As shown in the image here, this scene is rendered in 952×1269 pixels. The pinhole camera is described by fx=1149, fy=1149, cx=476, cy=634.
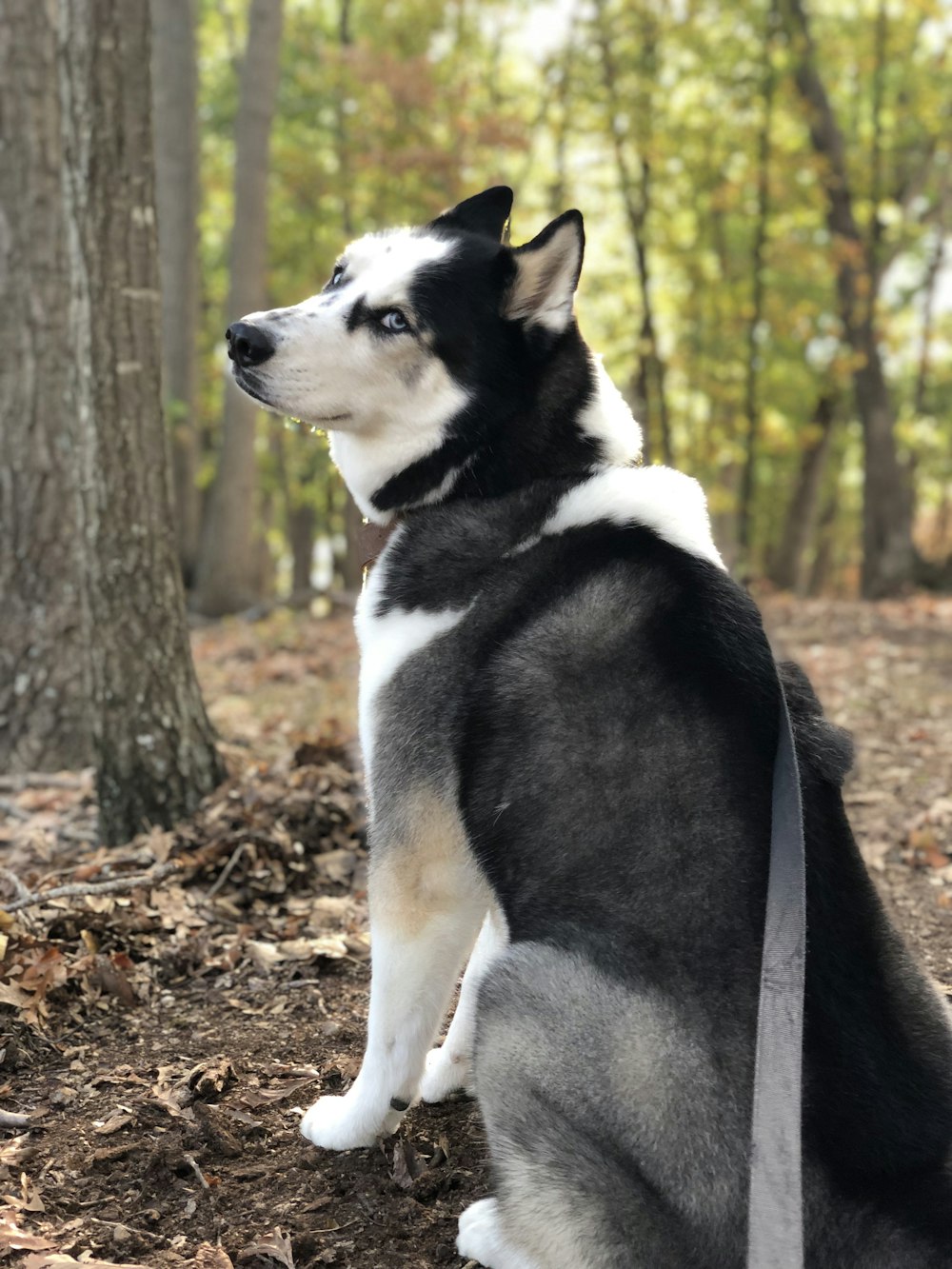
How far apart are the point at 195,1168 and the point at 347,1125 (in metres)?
0.39

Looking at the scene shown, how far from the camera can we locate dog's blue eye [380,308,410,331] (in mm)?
3088

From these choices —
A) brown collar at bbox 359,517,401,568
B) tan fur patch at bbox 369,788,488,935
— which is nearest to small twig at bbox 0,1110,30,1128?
tan fur patch at bbox 369,788,488,935

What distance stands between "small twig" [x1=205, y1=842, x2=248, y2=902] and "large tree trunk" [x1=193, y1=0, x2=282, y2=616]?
928 centimetres

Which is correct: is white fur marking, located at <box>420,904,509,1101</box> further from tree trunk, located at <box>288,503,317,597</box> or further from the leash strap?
tree trunk, located at <box>288,503,317,597</box>

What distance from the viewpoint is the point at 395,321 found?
310 cm

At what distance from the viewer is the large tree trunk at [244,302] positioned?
44.3 ft

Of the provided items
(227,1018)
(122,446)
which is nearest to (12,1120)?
(227,1018)

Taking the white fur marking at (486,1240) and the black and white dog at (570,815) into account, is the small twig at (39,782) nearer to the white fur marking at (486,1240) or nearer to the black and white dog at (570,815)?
the black and white dog at (570,815)

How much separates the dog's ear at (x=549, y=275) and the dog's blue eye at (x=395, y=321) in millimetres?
270

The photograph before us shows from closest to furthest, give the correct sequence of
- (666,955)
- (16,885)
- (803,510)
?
(666,955)
(16,885)
(803,510)

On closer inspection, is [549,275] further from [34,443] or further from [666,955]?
[34,443]

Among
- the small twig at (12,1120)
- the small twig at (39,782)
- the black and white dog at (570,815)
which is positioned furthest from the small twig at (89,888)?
the small twig at (39,782)

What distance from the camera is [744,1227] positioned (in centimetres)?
209

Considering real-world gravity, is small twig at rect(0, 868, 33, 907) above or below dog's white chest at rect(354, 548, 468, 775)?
below
